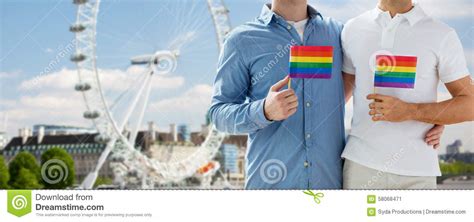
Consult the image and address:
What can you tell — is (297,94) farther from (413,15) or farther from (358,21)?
(413,15)

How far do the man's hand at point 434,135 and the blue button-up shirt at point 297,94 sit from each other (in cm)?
24

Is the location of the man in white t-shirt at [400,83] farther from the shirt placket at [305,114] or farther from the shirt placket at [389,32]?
the shirt placket at [305,114]

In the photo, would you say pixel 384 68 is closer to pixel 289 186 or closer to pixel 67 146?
pixel 289 186

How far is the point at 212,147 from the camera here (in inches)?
542

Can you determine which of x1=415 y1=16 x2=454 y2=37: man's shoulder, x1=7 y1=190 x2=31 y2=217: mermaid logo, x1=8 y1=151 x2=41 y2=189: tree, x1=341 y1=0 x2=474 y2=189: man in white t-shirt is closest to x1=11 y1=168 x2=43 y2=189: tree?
x1=8 y1=151 x2=41 y2=189: tree

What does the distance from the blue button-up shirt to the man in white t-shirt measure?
58 millimetres

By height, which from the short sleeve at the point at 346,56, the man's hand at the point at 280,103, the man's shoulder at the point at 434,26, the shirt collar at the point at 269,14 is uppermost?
the shirt collar at the point at 269,14

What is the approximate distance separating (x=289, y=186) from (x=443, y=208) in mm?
639

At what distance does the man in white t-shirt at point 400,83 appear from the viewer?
1.72m

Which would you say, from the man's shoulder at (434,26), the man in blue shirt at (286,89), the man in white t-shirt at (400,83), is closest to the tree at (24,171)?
the man in blue shirt at (286,89)

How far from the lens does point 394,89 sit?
1784 millimetres

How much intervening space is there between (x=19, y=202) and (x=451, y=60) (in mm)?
1486

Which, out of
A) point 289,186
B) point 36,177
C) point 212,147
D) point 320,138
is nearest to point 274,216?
point 289,186

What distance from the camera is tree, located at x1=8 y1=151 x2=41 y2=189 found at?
413 inches
